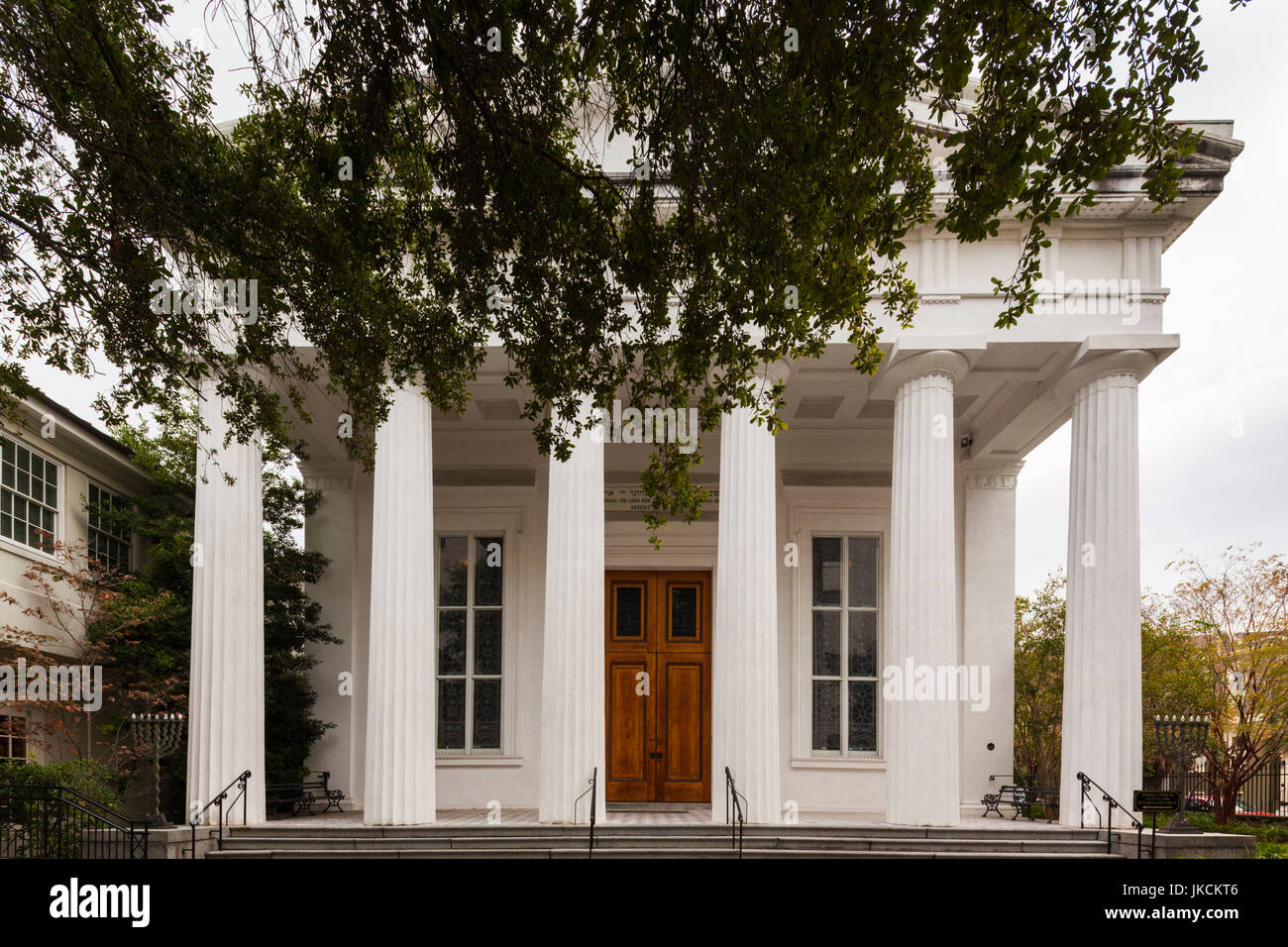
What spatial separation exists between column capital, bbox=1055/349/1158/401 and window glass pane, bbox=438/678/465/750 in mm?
12257

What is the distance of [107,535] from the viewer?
2014 centimetres

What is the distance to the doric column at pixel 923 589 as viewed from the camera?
14578 millimetres

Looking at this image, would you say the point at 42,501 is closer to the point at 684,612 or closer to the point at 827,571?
the point at 684,612

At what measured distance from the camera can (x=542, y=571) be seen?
20.4m

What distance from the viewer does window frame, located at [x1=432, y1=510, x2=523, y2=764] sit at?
1977 centimetres

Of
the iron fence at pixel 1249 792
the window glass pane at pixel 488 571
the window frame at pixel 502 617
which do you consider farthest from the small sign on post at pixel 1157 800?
the iron fence at pixel 1249 792

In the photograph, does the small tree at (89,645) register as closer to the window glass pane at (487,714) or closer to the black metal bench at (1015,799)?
the window glass pane at (487,714)

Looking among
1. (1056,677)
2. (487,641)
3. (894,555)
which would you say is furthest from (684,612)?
(1056,677)

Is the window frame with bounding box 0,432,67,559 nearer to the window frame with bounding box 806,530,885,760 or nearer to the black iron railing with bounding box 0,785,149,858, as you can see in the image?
the black iron railing with bounding box 0,785,149,858

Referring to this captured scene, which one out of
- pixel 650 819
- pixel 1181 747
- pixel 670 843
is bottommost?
pixel 650 819

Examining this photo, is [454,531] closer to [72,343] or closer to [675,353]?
[72,343]

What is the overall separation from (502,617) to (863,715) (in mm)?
7122
